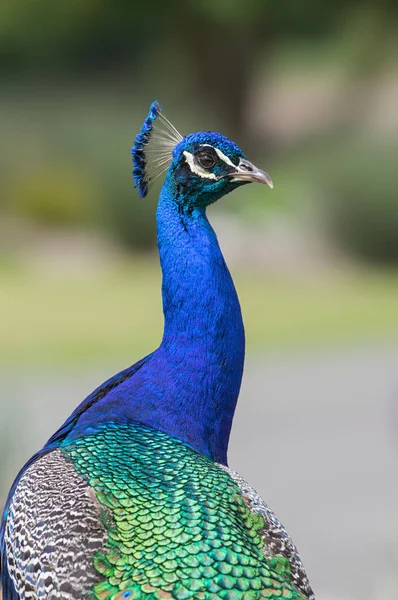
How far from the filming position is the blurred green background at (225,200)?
22.6ft

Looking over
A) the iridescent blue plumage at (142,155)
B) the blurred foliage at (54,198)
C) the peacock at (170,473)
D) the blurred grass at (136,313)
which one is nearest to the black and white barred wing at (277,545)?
the peacock at (170,473)

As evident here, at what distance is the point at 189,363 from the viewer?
2574mm

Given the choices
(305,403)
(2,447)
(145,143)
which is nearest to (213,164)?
(145,143)

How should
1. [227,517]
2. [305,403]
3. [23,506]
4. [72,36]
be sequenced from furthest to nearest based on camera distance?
1. [72,36]
2. [305,403]
3. [23,506]
4. [227,517]

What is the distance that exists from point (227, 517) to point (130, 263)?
10.3 metres

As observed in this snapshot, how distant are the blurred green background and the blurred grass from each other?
0.04 meters

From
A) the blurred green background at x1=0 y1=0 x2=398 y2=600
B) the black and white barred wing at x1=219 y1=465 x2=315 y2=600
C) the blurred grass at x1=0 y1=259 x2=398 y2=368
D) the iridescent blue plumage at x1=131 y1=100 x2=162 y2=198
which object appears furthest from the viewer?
the blurred grass at x1=0 y1=259 x2=398 y2=368

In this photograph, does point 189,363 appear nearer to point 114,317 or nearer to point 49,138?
point 114,317

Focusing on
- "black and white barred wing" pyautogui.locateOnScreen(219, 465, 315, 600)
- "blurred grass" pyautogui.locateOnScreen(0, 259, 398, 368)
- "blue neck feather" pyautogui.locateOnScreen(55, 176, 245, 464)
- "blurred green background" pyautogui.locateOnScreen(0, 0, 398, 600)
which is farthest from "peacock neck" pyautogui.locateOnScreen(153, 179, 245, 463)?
"blurred grass" pyautogui.locateOnScreen(0, 259, 398, 368)

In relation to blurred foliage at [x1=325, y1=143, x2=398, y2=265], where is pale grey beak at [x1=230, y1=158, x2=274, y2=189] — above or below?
below

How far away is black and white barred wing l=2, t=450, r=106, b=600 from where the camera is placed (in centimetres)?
197

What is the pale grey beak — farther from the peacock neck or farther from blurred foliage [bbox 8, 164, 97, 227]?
blurred foliage [bbox 8, 164, 97, 227]

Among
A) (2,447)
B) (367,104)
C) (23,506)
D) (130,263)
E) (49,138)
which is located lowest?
(23,506)

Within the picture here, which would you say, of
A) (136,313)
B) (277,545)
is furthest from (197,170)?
(136,313)
